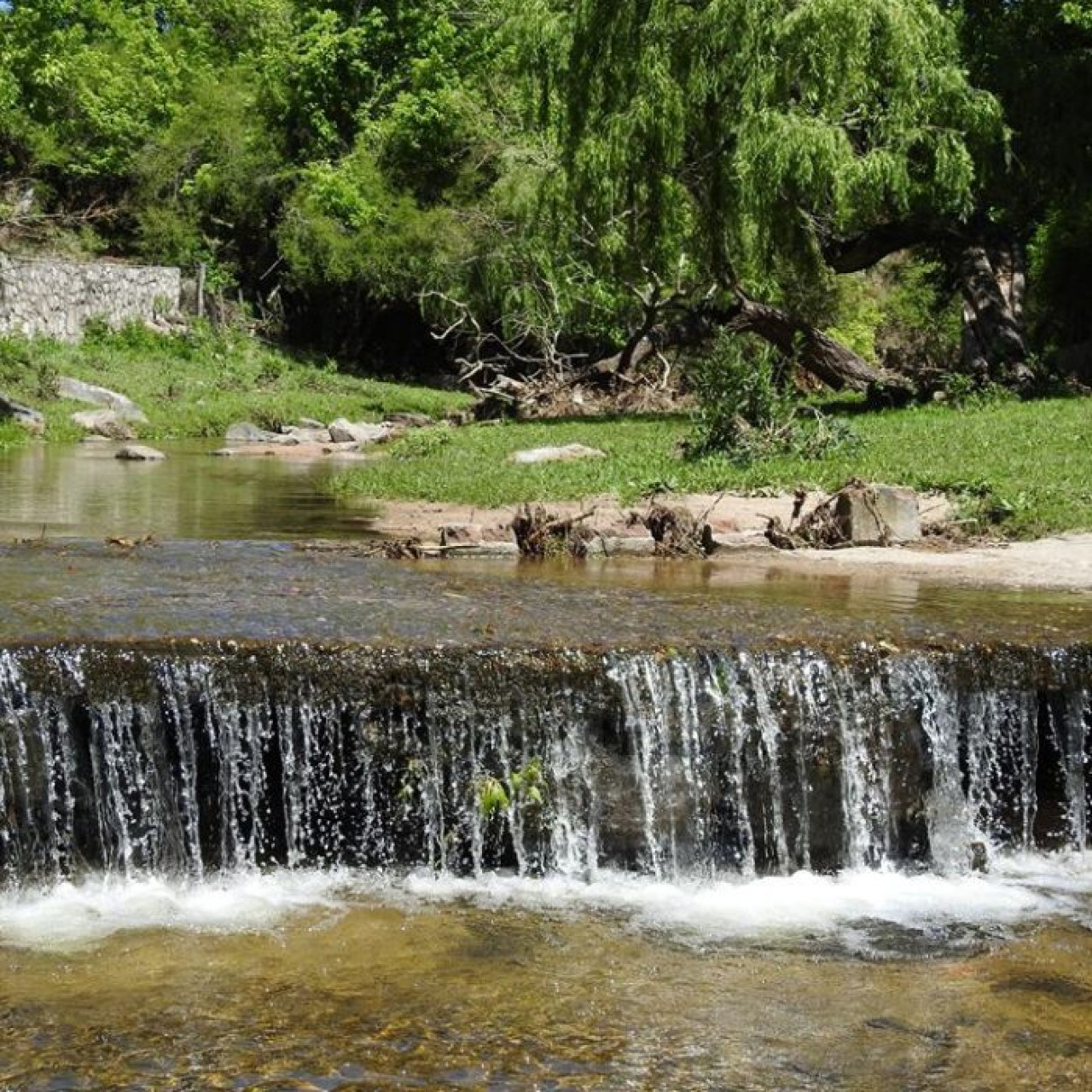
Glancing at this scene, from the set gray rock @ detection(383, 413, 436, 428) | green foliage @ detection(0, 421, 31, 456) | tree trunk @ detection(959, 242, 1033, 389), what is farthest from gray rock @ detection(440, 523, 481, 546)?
gray rock @ detection(383, 413, 436, 428)

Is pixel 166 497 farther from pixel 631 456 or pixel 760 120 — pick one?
pixel 760 120

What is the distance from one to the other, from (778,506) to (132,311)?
24.8m

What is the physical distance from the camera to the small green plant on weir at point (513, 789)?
7.65 meters

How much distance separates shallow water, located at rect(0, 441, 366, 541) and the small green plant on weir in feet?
19.7

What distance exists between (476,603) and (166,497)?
8474 millimetres

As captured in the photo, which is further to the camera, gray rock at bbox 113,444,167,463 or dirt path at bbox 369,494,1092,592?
gray rock at bbox 113,444,167,463

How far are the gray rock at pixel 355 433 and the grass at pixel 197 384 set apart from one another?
2.00 metres

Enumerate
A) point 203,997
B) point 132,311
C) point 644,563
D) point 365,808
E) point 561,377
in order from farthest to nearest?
point 132,311, point 561,377, point 644,563, point 365,808, point 203,997

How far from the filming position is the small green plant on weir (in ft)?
25.1

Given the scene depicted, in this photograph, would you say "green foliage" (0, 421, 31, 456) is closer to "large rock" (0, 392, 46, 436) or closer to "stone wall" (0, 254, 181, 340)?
"large rock" (0, 392, 46, 436)

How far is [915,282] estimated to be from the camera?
143 feet

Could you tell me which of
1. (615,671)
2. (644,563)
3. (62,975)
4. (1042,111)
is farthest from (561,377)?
(62,975)

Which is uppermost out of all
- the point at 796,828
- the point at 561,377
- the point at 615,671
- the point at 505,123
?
the point at 505,123

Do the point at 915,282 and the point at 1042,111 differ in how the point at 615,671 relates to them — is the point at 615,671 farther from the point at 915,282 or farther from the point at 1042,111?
the point at 915,282
